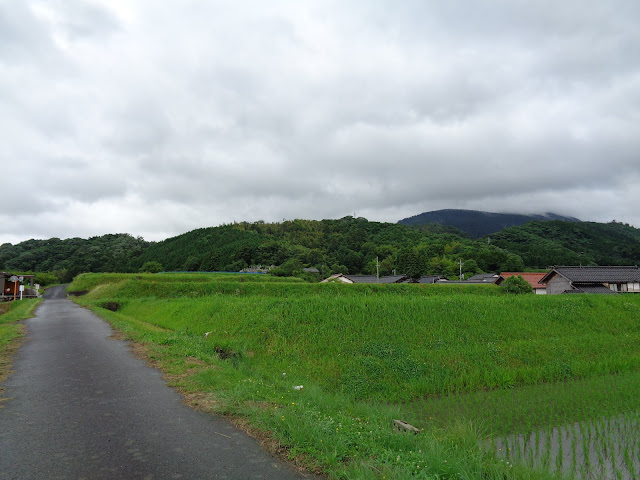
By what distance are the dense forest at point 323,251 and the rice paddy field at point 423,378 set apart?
121ft

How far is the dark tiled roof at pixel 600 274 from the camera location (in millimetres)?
41531

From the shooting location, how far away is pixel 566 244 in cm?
11119

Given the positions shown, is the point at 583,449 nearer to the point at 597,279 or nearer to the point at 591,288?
the point at 591,288

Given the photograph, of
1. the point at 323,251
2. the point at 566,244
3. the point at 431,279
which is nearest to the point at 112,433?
the point at 431,279

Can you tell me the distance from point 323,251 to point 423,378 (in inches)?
3011

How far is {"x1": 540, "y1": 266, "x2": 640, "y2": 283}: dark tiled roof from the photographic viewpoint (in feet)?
136

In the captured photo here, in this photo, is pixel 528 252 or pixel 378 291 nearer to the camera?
pixel 378 291

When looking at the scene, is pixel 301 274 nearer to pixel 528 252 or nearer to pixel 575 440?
pixel 575 440

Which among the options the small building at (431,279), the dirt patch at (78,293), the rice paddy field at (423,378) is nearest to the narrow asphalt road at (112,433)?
the rice paddy field at (423,378)

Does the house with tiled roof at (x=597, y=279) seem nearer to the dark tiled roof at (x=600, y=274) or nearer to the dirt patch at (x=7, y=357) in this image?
the dark tiled roof at (x=600, y=274)

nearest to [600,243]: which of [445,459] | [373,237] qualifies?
[373,237]

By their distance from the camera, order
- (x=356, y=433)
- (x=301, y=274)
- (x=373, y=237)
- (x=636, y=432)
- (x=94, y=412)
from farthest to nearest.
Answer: (x=373, y=237)
(x=301, y=274)
(x=636, y=432)
(x=94, y=412)
(x=356, y=433)

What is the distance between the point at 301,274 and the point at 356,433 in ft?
172

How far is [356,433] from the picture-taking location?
5.39 metres
